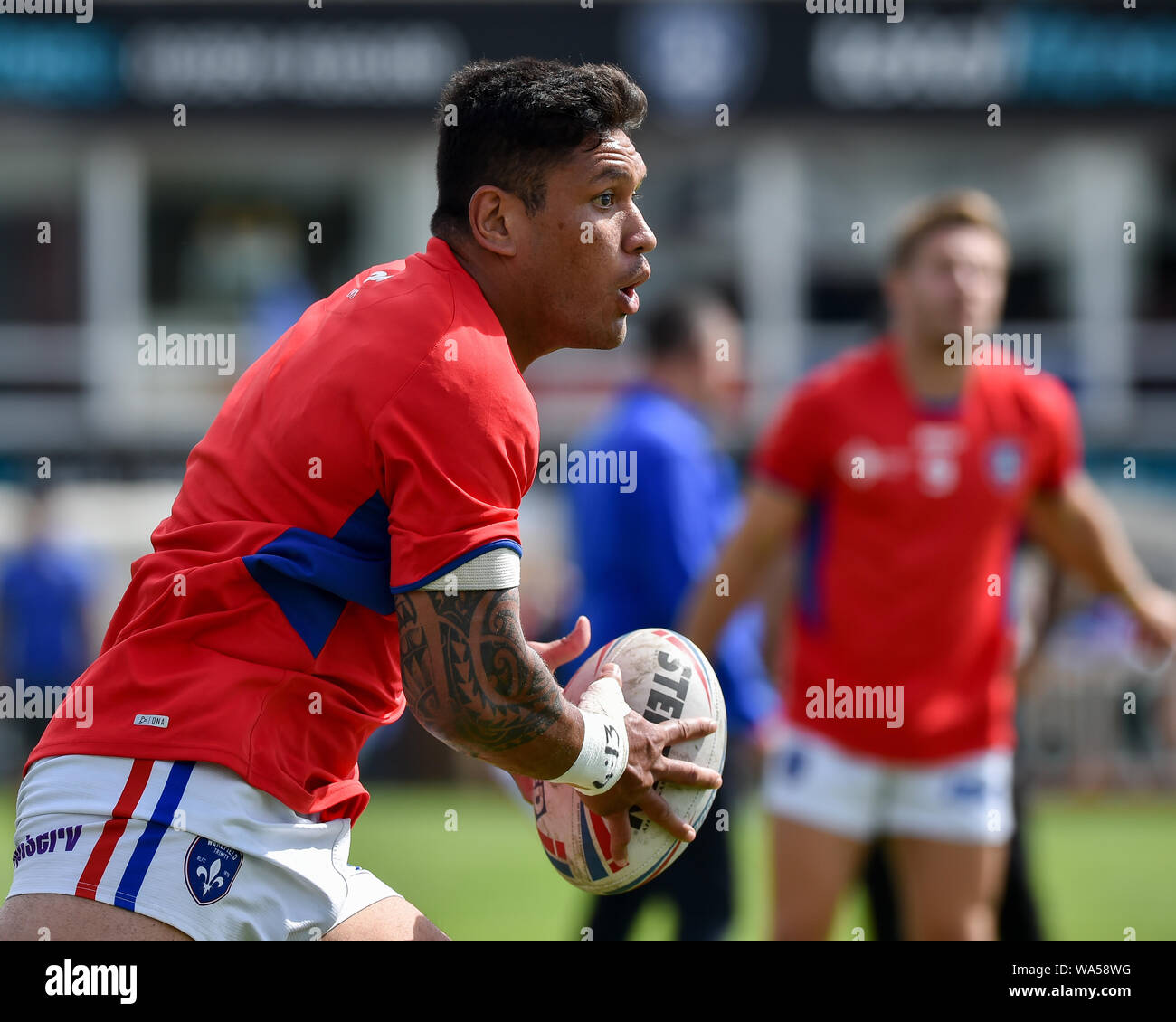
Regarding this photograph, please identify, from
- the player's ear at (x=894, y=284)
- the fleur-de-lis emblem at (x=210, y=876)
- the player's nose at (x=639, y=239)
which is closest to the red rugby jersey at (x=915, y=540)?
the player's ear at (x=894, y=284)

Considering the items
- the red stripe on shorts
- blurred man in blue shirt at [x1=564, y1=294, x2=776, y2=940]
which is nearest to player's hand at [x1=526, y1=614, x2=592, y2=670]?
the red stripe on shorts

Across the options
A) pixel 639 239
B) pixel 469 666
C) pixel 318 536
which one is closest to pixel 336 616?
pixel 318 536

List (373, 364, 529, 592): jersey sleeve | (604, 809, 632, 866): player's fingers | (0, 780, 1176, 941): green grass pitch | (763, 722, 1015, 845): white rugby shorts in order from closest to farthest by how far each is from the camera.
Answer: (373, 364, 529, 592): jersey sleeve < (604, 809, 632, 866): player's fingers < (763, 722, 1015, 845): white rugby shorts < (0, 780, 1176, 941): green grass pitch

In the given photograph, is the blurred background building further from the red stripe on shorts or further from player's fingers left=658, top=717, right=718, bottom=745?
the red stripe on shorts

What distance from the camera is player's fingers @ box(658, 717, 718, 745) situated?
319 cm

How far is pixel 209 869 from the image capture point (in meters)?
2.79

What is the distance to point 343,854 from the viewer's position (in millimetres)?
3055

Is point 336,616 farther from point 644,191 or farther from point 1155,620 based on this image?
point 644,191

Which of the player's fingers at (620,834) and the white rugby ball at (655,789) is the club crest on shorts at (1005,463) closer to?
the white rugby ball at (655,789)

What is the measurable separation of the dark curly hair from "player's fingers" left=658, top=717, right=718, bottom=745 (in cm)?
106

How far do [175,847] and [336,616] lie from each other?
19.4 inches

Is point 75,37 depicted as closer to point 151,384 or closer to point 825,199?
point 151,384

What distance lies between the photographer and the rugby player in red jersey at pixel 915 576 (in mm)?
5414
